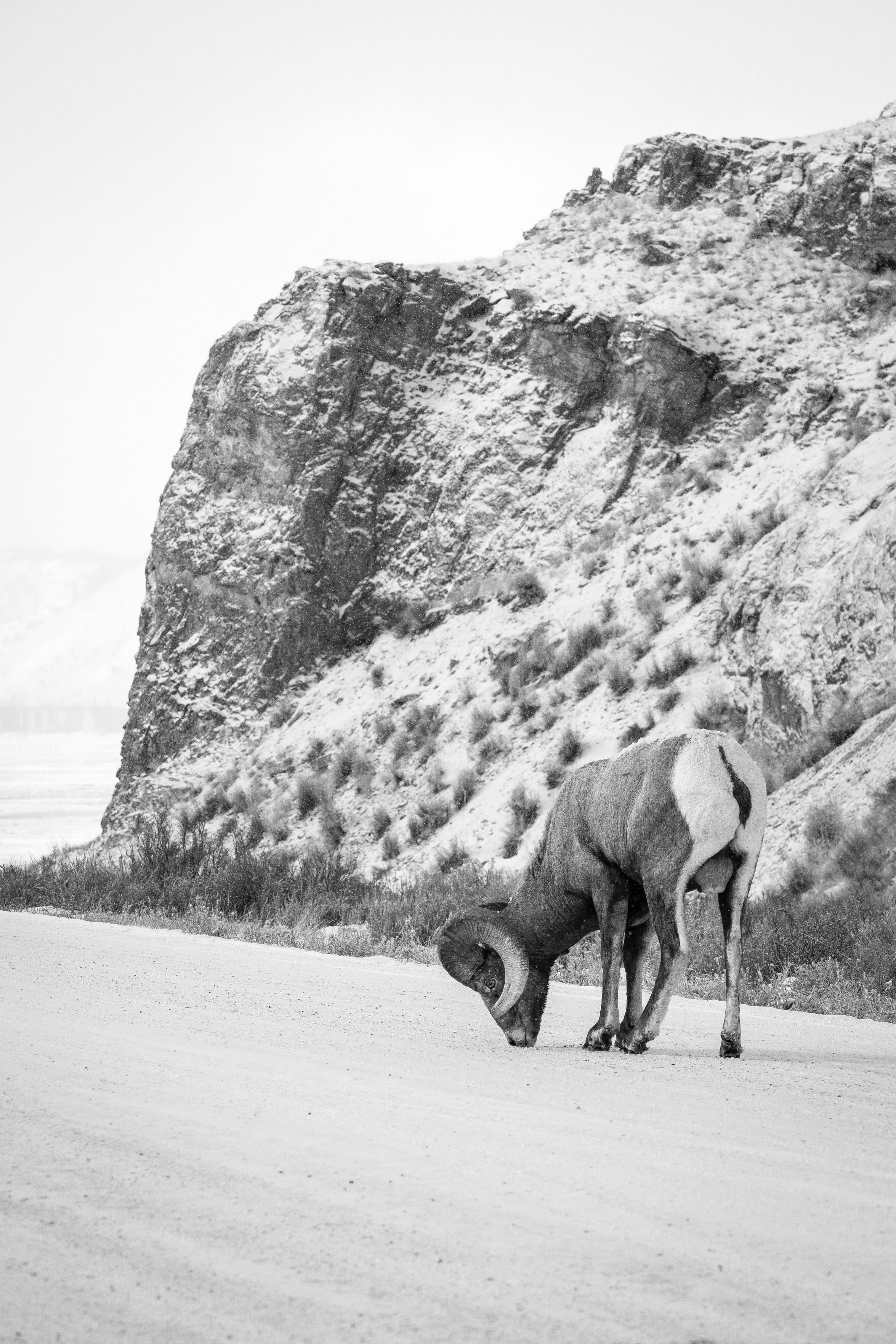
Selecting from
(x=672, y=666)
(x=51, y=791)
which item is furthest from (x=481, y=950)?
(x=51, y=791)

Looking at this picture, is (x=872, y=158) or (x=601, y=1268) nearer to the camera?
(x=601, y=1268)

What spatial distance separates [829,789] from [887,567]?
12.0 feet

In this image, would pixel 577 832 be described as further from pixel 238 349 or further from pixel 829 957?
pixel 238 349

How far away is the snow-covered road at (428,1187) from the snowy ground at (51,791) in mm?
18067

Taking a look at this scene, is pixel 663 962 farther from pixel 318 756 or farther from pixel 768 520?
pixel 318 756

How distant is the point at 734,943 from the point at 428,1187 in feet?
9.56

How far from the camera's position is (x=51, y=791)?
61875mm

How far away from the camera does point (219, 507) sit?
2777cm

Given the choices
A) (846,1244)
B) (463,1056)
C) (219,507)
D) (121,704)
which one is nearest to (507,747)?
(219,507)

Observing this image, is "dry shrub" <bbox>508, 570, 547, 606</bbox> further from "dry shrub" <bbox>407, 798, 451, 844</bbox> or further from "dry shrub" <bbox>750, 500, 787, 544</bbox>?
"dry shrub" <bbox>407, 798, 451, 844</bbox>

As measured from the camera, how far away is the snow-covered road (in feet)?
9.62

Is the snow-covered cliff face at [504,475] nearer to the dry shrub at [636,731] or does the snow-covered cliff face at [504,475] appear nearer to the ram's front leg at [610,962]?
the dry shrub at [636,731]

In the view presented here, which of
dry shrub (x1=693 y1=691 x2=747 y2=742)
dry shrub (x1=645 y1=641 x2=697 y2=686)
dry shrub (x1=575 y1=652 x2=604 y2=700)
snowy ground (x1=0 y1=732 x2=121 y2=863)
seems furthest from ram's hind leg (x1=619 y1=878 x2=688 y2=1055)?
snowy ground (x1=0 y1=732 x2=121 y2=863)

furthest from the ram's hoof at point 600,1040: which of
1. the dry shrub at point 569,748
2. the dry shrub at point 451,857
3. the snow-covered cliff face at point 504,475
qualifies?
the dry shrub at point 569,748
